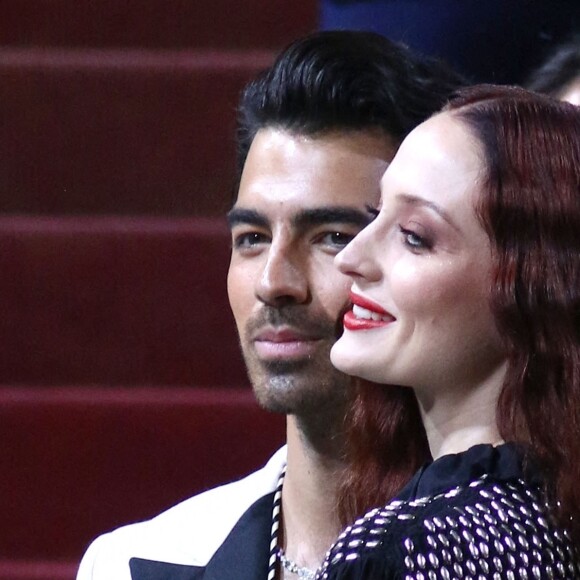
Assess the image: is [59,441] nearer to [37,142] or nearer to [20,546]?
[20,546]

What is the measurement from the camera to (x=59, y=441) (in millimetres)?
2041

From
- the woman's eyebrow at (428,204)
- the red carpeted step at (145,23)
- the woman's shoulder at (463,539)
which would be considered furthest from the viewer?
the red carpeted step at (145,23)

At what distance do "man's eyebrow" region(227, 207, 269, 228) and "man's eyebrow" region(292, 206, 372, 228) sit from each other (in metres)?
0.04

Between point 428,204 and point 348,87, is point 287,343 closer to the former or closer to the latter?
point 348,87

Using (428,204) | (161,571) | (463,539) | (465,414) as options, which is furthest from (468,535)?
(161,571)

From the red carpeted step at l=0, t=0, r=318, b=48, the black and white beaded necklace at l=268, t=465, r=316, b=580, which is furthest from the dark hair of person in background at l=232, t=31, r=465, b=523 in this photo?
the red carpeted step at l=0, t=0, r=318, b=48

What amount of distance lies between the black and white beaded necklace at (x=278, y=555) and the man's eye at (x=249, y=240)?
0.26 metres

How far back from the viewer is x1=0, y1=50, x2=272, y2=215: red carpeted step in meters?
2.29

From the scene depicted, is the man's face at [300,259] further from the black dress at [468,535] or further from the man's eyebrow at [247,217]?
the black dress at [468,535]

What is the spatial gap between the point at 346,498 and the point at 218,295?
102 centimetres

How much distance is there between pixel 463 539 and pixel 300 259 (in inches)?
20.9

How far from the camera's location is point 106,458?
2029 mm

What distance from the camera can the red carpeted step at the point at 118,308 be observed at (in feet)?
7.01

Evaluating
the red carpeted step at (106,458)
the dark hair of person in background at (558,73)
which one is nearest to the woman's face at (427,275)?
the dark hair of person in background at (558,73)
